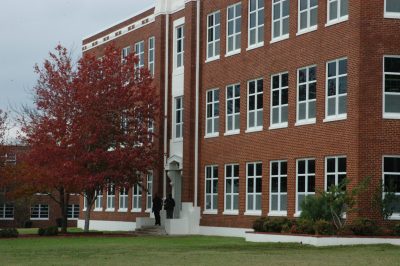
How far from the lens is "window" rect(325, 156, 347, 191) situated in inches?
1581

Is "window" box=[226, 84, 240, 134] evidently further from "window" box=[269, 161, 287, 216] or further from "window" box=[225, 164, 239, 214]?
"window" box=[269, 161, 287, 216]

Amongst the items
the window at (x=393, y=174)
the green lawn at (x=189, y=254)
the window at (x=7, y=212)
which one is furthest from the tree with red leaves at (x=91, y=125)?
the window at (x=7, y=212)

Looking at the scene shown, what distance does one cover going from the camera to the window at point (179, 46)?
54.6 meters

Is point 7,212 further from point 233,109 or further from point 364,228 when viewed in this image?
point 364,228

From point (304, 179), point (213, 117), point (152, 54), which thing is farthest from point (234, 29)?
point (152, 54)

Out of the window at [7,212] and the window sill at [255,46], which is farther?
the window at [7,212]

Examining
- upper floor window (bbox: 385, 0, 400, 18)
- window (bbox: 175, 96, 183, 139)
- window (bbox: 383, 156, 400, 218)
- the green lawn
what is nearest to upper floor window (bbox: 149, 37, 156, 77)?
window (bbox: 175, 96, 183, 139)

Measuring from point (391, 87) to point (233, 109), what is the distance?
36.4 feet

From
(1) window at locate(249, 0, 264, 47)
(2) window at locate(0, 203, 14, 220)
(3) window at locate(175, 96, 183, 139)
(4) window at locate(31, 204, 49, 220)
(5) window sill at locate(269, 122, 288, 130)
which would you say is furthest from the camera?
(4) window at locate(31, 204, 49, 220)

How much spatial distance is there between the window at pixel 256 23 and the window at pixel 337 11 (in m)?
5.67

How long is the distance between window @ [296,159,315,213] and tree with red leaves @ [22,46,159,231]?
33.8ft

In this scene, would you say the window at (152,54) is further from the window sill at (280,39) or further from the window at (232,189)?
the window sill at (280,39)

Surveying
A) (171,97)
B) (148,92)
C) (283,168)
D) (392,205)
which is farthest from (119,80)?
(392,205)

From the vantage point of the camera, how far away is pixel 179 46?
55.3 meters
